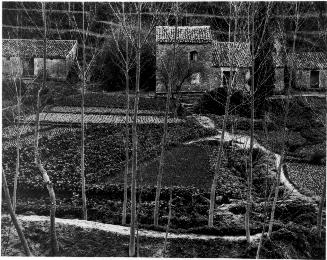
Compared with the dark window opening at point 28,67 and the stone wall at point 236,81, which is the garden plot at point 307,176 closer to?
the stone wall at point 236,81

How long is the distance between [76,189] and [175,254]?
3974 mm

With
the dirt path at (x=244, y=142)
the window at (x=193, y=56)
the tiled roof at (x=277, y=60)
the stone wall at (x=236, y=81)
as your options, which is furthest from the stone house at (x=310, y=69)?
the window at (x=193, y=56)

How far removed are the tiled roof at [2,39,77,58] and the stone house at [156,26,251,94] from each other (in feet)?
9.90

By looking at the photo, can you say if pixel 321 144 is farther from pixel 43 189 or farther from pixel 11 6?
pixel 11 6

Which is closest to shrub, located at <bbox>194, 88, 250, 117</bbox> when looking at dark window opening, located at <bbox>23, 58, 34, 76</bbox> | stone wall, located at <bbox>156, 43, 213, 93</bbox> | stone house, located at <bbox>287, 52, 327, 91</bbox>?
stone wall, located at <bbox>156, 43, 213, 93</bbox>

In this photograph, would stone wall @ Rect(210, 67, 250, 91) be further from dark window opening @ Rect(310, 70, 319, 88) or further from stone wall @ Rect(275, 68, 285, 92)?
dark window opening @ Rect(310, 70, 319, 88)

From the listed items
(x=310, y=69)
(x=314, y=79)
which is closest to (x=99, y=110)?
(x=314, y=79)

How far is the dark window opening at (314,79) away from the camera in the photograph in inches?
542

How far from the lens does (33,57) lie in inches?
543

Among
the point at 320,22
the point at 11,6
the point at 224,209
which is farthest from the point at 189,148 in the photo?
the point at 11,6

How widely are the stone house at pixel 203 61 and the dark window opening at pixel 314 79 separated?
6.36 feet

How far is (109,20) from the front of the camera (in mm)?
14828

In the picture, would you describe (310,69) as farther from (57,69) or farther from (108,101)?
(57,69)

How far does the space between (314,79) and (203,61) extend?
5289 millimetres
